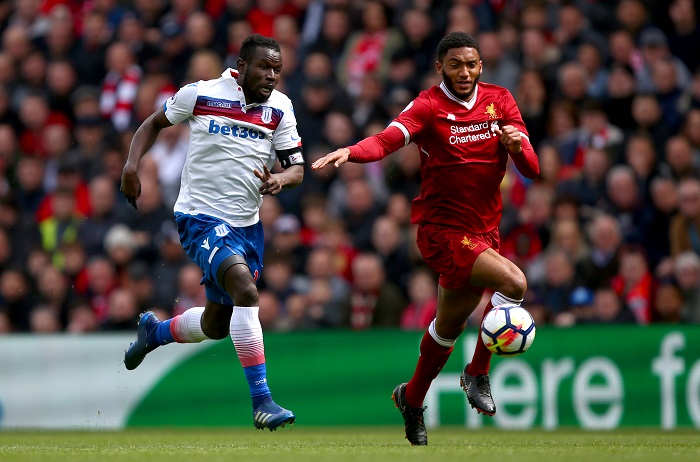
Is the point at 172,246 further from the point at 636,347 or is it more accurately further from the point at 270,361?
the point at 636,347

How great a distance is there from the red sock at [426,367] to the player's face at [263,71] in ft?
7.27

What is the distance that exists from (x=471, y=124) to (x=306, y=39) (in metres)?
7.72

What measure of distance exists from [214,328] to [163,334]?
0.51 meters

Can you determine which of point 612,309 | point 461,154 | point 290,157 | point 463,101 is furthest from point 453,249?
point 612,309

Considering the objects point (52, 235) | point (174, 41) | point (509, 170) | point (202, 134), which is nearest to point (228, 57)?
point (174, 41)

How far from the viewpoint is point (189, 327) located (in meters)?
9.82

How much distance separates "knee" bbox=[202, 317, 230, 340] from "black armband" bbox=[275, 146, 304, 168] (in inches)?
51.5

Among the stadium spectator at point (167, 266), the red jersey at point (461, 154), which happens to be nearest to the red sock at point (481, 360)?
the red jersey at point (461, 154)

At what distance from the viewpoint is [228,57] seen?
1684cm

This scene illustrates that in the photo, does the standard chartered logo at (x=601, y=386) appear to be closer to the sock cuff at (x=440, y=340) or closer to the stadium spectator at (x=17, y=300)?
the sock cuff at (x=440, y=340)

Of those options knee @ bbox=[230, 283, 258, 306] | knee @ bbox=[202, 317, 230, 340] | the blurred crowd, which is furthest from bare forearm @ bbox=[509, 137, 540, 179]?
the blurred crowd

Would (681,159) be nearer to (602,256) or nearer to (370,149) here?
(602,256)

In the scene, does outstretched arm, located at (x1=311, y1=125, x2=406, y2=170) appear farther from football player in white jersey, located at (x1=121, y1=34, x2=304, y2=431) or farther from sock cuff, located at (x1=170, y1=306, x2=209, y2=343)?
sock cuff, located at (x1=170, y1=306, x2=209, y2=343)

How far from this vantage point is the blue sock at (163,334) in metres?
9.98
